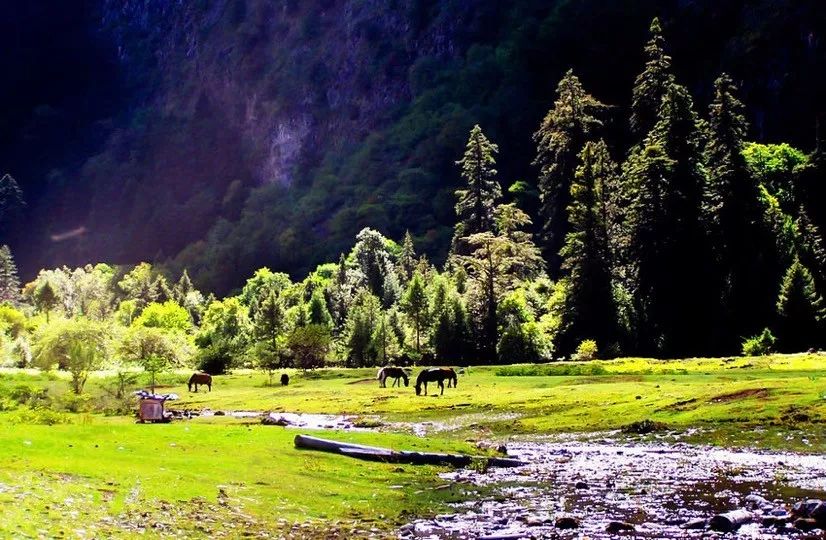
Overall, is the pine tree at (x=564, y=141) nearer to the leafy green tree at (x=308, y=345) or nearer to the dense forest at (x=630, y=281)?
the dense forest at (x=630, y=281)

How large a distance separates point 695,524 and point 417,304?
10200cm

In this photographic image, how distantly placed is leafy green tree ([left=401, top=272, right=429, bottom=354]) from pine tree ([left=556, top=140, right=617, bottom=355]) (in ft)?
76.0

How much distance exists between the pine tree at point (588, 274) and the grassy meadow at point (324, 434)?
31641 mm

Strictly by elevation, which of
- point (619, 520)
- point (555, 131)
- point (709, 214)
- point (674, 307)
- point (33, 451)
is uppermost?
point (555, 131)

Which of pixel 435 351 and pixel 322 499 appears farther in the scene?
pixel 435 351

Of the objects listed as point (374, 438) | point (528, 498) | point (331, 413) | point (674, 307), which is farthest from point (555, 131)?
point (528, 498)

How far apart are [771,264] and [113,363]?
3124 inches

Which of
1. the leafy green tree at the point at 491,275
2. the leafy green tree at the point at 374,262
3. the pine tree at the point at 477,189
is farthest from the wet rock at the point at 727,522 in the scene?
the leafy green tree at the point at 374,262

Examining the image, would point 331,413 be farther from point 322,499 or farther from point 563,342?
point 563,342

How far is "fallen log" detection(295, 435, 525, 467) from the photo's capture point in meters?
31.1

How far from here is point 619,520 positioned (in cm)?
2164

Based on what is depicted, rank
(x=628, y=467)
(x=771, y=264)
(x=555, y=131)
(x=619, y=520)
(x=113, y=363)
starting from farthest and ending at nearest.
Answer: (x=555, y=131)
(x=113, y=363)
(x=771, y=264)
(x=628, y=467)
(x=619, y=520)

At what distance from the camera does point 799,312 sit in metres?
83.4

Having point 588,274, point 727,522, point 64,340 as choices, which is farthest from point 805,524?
point 64,340
